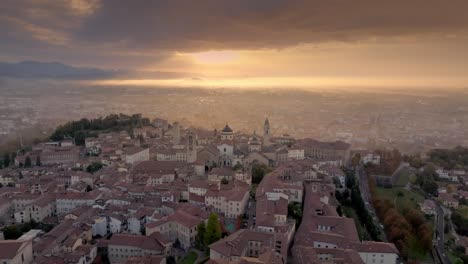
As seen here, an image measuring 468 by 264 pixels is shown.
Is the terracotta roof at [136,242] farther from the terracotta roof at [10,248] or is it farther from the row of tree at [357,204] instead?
the row of tree at [357,204]

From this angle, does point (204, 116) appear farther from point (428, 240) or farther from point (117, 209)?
point (428, 240)

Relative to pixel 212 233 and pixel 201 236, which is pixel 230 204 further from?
pixel 212 233

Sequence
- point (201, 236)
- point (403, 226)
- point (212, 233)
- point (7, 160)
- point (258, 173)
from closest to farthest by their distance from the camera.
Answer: point (212, 233), point (201, 236), point (403, 226), point (258, 173), point (7, 160)

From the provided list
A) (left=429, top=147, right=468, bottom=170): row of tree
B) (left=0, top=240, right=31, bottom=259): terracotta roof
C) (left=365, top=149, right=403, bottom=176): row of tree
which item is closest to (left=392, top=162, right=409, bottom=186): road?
(left=365, top=149, right=403, bottom=176): row of tree

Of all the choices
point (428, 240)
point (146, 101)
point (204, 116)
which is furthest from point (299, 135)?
point (146, 101)

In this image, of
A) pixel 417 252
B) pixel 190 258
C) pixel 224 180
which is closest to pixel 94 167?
pixel 224 180

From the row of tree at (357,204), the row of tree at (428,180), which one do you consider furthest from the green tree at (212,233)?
the row of tree at (428,180)
